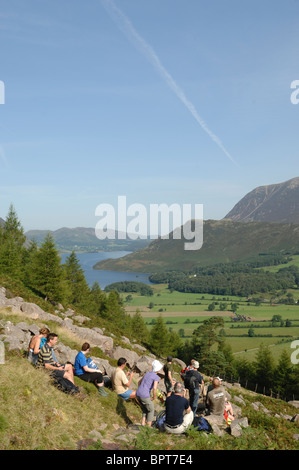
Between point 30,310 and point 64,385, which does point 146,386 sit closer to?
point 64,385

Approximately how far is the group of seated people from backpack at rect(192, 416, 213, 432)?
0.45 meters

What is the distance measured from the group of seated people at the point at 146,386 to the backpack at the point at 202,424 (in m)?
0.45

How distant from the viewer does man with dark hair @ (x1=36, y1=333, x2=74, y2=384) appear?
37.8 ft

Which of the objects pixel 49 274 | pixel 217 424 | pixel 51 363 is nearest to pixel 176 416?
pixel 217 424

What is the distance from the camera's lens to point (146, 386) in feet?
36.2

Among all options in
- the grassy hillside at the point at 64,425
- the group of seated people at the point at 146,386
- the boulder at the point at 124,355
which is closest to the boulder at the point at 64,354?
the group of seated people at the point at 146,386

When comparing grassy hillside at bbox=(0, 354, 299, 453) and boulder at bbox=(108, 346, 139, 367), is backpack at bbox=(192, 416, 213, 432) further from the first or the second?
boulder at bbox=(108, 346, 139, 367)

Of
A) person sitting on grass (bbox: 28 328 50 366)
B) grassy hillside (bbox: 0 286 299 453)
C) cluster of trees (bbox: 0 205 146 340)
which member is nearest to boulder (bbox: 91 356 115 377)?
grassy hillside (bbox: 0 286 299 453)

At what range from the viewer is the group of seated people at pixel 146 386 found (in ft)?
31.5
